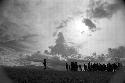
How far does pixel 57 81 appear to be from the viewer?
37.6 m

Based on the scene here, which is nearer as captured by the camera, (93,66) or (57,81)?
(57,81)

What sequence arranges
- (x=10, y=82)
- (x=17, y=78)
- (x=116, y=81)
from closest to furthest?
(x=10, y=82)
(x=17, y=78)
(x=116, y=81)

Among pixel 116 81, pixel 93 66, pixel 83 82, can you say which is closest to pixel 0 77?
pixel 83 82

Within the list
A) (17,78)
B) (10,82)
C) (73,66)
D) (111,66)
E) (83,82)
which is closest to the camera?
(10,82)

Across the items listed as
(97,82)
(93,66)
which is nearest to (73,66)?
(93,66)

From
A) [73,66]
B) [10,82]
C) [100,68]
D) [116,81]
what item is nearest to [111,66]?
[100,68]

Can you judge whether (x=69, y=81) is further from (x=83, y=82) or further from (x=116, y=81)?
(x=116, y=81)

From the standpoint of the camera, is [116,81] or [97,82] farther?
[116,81]

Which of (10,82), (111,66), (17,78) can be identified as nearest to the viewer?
(10,82)

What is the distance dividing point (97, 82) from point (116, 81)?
770cm

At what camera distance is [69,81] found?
38812 millimetres

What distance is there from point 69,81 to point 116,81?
42.0 ft

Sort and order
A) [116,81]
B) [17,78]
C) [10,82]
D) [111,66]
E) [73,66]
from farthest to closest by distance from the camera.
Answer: [111,66] → [73,66] → [116,81] → [17,78] → [10,82]

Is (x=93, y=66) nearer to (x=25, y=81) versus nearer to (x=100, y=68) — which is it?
(x=100, y=68)
